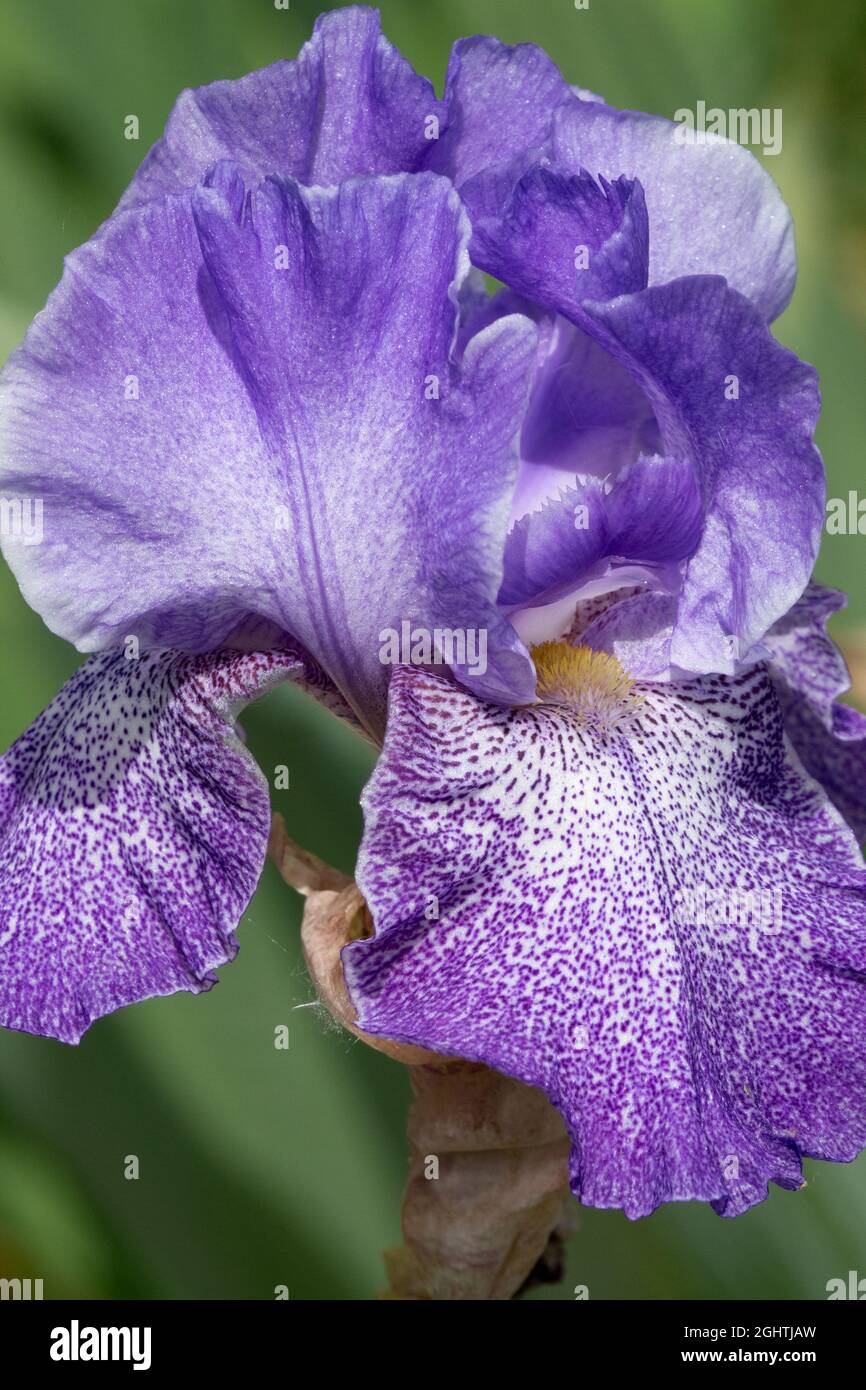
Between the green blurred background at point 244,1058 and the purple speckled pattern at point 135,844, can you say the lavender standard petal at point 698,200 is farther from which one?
the green blurred background at point 244,1058

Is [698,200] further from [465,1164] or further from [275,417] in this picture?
[465,1164]

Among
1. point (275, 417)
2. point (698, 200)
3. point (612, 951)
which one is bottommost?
point (612, 951)

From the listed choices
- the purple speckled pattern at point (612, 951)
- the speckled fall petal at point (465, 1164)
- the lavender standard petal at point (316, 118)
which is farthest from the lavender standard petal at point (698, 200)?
the speckled fall petal at point (465, 1164)

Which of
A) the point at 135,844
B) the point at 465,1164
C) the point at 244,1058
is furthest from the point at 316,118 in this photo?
the point at 244,1058

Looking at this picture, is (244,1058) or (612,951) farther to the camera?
(244,1058)

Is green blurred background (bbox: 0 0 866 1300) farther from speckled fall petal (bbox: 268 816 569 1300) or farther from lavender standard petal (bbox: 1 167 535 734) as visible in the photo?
lavender standard petal (bbox: 1 167 535 734)

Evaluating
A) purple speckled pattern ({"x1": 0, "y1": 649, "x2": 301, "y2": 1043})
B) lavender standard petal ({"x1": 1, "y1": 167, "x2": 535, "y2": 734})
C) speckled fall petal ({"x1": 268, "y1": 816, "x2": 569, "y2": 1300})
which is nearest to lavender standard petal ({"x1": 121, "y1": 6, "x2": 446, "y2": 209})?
lavender standard petal ({"x1": 1, "y1": 167, "x2": 535, "y2": 734})
